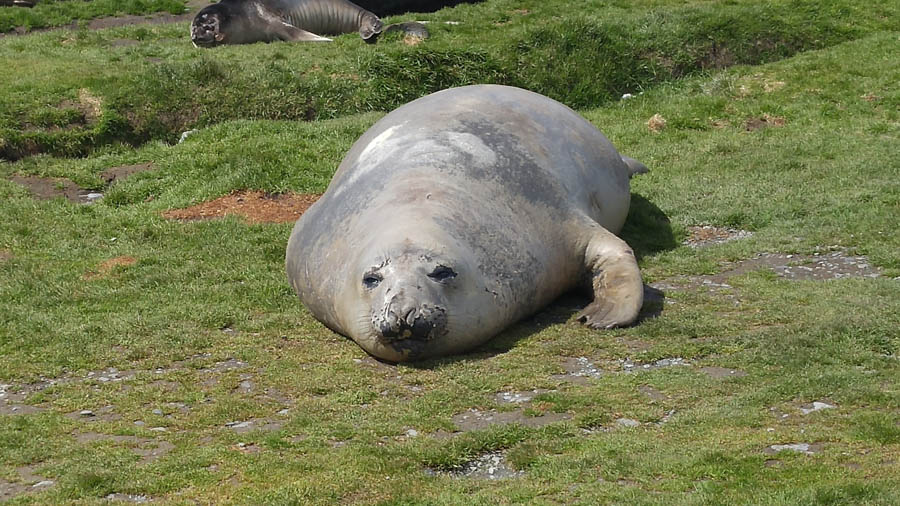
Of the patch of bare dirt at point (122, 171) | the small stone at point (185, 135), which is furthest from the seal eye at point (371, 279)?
the small stone at point (185, 135)

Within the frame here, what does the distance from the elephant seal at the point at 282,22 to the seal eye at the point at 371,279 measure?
10.8 m

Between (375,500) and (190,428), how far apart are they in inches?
62.1

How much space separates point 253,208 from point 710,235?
4.44 m

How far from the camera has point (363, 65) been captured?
15.9 m

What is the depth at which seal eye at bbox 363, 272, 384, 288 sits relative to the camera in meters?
7.41

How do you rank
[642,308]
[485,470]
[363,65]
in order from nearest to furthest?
[485,470], [642,308], [363,65]

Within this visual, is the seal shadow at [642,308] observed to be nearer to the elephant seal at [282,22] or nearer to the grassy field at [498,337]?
the grassy field at [498,337]

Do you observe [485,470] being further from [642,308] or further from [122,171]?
[122,171]

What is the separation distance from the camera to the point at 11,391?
7.09 m

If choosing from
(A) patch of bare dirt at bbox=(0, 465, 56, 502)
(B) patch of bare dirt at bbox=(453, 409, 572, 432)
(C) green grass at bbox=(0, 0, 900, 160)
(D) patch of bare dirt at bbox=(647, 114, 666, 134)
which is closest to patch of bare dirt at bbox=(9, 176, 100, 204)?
(C) green grass at bbox=(0, 0, 900, 160)

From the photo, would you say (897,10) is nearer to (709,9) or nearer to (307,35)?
(709,9)

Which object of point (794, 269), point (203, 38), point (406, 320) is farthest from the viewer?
point (203, 38)

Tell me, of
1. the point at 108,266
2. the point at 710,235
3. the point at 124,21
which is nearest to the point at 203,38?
the point at 124,21

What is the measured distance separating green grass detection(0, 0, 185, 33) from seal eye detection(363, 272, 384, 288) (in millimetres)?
15758
